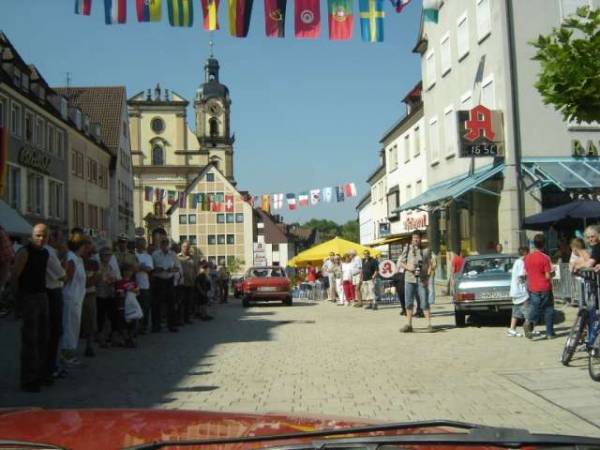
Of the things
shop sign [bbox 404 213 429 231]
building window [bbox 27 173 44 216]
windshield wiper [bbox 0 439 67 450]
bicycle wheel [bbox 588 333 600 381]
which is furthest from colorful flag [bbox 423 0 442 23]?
building window [bbox 27 173 44 216]

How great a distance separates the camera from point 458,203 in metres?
31.6

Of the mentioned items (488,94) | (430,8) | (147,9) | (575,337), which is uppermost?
(488,94)

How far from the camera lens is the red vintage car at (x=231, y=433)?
206 centimetres

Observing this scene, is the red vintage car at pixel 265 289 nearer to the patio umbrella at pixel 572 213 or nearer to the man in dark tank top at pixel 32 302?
the patio umbrella at pixel 572 213

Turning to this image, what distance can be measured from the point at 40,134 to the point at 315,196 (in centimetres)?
1582

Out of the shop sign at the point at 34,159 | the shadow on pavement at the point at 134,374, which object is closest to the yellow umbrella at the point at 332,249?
the shop sign at the point at 34,159

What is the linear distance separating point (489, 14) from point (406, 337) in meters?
14.9

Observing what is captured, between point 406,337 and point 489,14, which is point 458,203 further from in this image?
point 406,337

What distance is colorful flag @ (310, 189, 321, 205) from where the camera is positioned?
152ft

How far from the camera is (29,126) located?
1453 inches

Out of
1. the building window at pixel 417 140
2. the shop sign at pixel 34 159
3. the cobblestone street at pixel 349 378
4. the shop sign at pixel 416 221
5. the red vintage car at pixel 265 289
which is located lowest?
the cobblestone street at pixel 349 378

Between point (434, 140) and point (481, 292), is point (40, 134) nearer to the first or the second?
point (434, 140)

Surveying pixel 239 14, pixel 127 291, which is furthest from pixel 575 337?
pixel 239 14

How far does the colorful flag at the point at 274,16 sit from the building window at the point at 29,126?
24.4 m
